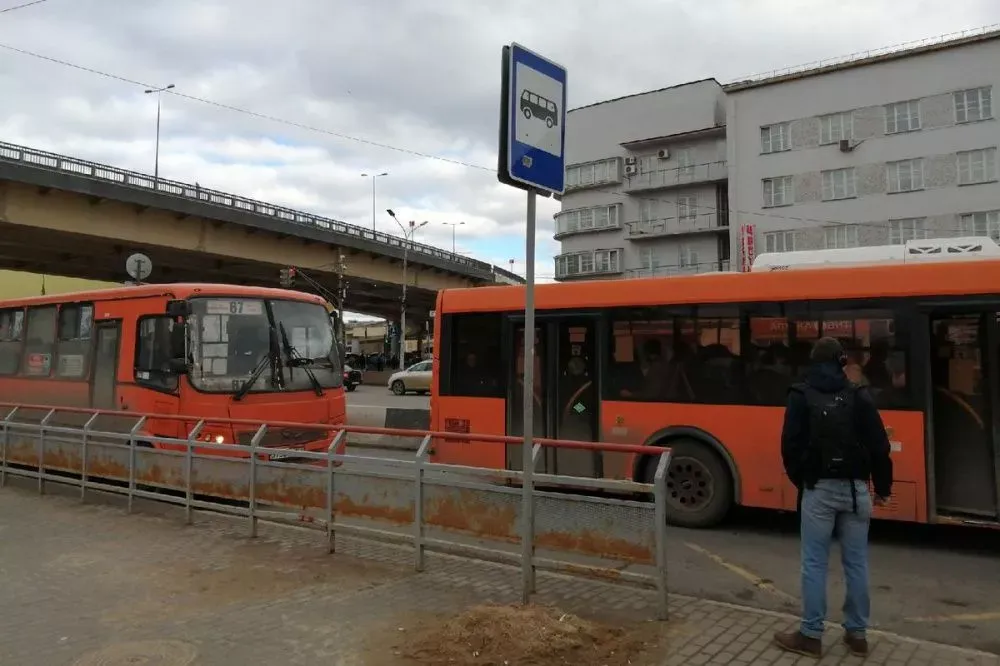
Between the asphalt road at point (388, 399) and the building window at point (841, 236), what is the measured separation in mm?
24070

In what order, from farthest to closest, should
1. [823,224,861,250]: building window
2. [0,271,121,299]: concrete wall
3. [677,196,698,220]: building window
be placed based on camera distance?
[0,271,121,299]: concrete wall
[677,196,698,220]: building window
[823,224,861,250]: building window

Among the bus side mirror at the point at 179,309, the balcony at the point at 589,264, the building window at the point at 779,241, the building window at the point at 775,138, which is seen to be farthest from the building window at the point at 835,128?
the bus side mirror at the point at 179,309

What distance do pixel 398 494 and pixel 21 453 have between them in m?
7.07

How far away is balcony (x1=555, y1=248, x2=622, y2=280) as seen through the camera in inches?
2179

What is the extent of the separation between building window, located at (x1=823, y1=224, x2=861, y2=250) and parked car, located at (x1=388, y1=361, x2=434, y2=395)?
75.2 feet

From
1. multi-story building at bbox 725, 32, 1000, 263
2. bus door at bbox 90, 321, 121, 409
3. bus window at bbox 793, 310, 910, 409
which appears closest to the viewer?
bus window at bbox 793, 310, 910, 409

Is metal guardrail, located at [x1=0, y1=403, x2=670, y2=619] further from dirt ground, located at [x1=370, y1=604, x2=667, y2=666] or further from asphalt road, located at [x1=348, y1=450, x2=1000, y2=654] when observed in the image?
asphalt road, located at [x1=348, y1=450, x2=1000, y2=654]

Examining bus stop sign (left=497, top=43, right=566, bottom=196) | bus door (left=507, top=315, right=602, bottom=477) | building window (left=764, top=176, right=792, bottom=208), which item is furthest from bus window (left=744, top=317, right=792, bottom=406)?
building window (left=764, top=176, right=792, bottom=208)

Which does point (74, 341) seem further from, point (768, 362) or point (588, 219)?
point (588, 219)

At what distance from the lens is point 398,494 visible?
6156 mm

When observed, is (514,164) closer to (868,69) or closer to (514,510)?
(514,510)

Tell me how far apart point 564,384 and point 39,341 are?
898cm

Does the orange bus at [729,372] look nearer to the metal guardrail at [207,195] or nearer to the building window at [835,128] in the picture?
the metal guardrail at [207,195]

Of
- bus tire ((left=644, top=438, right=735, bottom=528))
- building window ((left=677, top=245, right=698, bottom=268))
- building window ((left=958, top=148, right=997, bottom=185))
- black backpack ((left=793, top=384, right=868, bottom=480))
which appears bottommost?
bus tire ((left=644, top=438, right=735, bottom=528))
